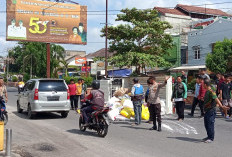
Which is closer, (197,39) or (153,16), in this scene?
(153,16)

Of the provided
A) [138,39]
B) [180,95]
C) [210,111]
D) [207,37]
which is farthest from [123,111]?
[207,37]

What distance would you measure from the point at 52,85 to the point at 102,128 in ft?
16.0

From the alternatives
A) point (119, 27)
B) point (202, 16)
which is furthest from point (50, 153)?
point (202, 16)

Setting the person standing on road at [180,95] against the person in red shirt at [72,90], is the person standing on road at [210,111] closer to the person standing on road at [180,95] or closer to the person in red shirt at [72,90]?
the person standing on road at [180,95]

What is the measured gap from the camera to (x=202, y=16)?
58.2 m

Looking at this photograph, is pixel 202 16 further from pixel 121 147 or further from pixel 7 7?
pixel 121 147

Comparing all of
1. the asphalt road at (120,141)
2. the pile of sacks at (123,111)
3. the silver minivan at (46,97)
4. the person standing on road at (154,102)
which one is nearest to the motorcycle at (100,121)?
the asphalt road at (120,141)

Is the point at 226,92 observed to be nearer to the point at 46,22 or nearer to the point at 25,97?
the point at 25,97

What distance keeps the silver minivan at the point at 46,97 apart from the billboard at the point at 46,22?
16115 millimetres

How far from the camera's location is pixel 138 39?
28.3m

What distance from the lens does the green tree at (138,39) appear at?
26.9m

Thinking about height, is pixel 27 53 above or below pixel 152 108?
above

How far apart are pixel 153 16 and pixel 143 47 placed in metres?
2.95

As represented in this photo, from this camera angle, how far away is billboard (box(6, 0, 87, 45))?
27672 millimetres
